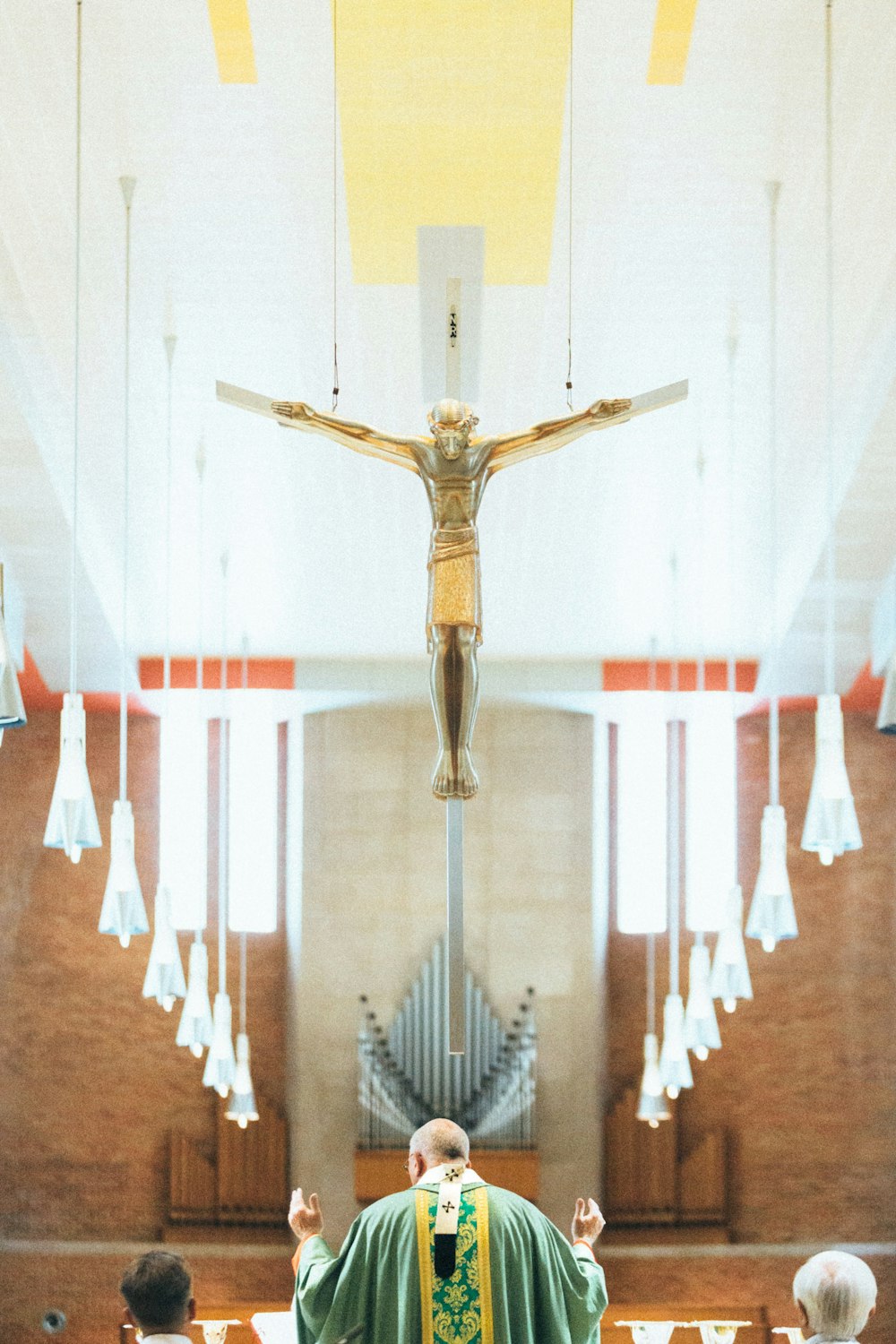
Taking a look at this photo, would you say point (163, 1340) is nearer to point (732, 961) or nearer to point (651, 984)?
point (732, 961)

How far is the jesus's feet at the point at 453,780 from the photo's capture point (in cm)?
565

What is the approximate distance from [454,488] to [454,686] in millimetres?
622

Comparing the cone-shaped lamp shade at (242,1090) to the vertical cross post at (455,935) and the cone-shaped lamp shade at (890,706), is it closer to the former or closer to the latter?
the vertical cross post at (455,935)

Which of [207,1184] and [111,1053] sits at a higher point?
[111,1053]

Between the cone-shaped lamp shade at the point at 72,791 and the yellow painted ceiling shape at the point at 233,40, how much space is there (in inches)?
93.8

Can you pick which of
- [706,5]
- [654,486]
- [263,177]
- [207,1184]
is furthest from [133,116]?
[207,1184]

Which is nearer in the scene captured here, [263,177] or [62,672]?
[263,177]

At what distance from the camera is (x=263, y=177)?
308 inches

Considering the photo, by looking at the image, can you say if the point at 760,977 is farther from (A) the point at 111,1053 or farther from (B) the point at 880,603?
(A) the point at 111,1053

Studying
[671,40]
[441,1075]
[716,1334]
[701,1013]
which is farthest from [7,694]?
[441,1075]

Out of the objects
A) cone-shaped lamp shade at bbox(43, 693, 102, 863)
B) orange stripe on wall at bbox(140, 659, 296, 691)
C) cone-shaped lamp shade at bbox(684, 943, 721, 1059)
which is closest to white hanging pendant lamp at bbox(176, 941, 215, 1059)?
cone-shaped lamp shade at bbox(684, 943, 721, 1059)

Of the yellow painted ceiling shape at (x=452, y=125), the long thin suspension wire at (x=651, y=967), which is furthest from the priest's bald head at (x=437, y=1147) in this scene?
the long thin suspension wire at (x=651, y=967)

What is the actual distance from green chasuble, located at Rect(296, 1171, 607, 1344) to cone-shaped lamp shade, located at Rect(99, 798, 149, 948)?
2.72m

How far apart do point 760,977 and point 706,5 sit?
8179mm
